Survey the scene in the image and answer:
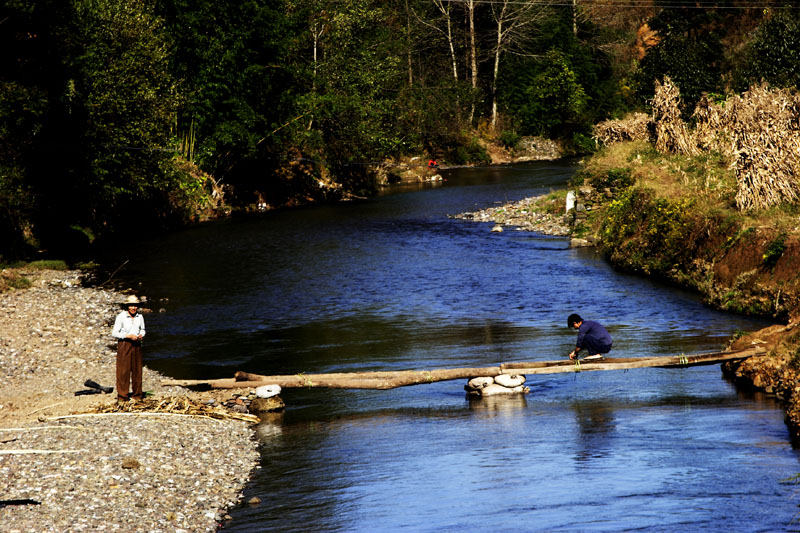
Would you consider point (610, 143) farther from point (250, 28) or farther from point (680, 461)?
point (680, 461)

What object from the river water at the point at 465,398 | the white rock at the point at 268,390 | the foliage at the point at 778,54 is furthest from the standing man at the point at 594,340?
the foliage at the point at 778,54

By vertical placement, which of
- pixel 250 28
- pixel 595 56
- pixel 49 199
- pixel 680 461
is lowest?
pixel 680 461

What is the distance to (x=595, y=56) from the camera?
10825cm

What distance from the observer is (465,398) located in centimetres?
2095

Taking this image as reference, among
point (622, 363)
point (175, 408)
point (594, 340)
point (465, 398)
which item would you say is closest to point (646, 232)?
point (594, 340)

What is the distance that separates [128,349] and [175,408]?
1.59 m

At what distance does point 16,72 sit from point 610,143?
3301 centimetres

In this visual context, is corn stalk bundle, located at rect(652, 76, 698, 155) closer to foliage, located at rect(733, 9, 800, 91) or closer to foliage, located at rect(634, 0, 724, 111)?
foliage, located at rect(634, 0, 724, 111)

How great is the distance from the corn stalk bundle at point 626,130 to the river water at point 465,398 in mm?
9856

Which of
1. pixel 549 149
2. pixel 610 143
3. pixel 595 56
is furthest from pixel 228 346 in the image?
pixel 595 56

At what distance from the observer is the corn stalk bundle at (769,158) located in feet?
101

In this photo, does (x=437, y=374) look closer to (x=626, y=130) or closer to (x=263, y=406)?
(x=263, y=406)

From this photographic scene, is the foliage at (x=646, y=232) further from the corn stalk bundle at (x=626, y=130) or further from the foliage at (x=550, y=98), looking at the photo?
the foliage at (x=550, y=98)

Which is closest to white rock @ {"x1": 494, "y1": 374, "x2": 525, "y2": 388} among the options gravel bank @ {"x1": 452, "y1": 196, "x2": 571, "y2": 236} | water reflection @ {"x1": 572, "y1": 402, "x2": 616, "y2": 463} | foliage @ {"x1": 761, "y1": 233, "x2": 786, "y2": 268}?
water reflection @ {"x1": 572, "y1": 402, "x2": 616, "y2": 463}
